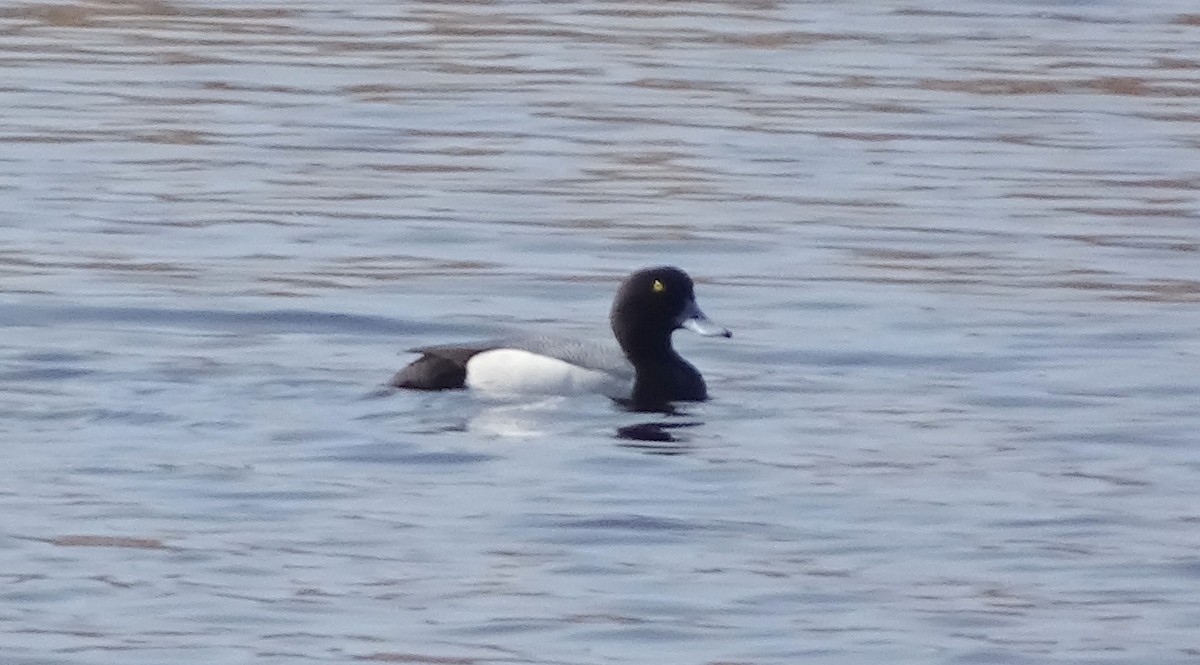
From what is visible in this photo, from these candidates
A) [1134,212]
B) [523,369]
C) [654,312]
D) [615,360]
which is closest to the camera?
[523,369]

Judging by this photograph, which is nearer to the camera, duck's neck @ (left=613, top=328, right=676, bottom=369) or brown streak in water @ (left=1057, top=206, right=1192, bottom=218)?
duck's neck @ (left=613, top=328, right=676, bottom=369)

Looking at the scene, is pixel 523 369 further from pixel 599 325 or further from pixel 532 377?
pixel 599 325

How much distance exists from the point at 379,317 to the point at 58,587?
496cm

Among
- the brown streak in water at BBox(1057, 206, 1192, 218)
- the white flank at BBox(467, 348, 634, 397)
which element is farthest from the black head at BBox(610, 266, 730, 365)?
the brown streak in water at BBox(1057, 206, 1192, 218)

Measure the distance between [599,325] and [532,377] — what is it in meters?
1.87

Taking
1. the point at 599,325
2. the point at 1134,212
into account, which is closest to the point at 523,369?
the point at 599,325

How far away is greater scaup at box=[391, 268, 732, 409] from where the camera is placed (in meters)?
11.6

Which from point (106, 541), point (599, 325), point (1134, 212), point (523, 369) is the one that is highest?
point (106, 541)

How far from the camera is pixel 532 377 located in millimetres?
11750

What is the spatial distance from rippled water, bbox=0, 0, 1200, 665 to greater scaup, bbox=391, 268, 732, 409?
12 centimetres

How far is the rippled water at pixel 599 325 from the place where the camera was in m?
8.48

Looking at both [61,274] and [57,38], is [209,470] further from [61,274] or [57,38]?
[57,38]

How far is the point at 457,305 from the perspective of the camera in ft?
44.9

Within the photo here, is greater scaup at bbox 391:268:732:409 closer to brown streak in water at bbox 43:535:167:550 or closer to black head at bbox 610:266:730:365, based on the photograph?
black head at bbox 610:266:730:365
